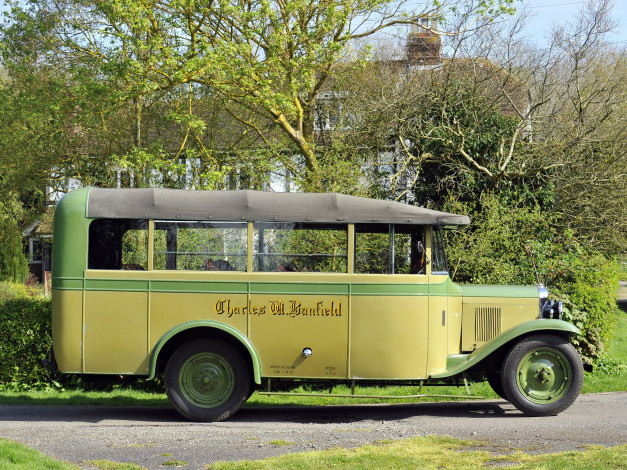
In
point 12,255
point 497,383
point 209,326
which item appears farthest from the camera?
point 12,255

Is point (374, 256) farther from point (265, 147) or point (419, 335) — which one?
point (265, 147)

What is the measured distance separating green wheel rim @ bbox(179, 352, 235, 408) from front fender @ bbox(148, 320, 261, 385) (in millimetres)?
336

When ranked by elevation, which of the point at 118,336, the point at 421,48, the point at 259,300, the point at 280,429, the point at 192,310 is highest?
the point at 421,48

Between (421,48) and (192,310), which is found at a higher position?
(421,48)

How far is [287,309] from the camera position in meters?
9.02

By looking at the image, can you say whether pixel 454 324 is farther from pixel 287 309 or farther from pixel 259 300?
pixel 259 300

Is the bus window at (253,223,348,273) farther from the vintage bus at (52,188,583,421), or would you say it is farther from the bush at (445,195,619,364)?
the bush at (445,195,619,364)

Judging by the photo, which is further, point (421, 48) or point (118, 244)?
point (421, 48)

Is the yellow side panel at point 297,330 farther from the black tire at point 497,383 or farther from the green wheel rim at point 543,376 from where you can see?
the green wheel rim at point 543,376

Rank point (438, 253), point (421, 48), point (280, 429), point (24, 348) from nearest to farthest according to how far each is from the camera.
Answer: point (280, 429), point (438, 253), point (24, 348), point (421, 48)

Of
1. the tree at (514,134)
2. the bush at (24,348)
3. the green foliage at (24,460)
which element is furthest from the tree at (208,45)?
the green foliage at (24,460)

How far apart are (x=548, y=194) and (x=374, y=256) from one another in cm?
1009

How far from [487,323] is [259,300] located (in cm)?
289

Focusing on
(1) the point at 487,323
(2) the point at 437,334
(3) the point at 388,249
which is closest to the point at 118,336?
(3) the point at 388,249
